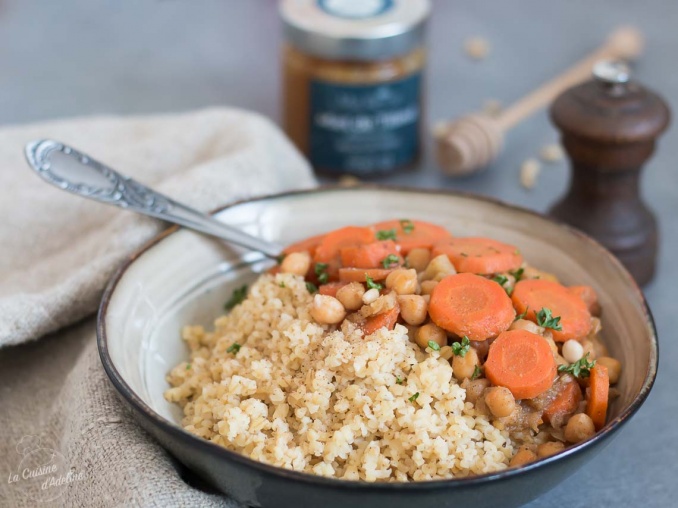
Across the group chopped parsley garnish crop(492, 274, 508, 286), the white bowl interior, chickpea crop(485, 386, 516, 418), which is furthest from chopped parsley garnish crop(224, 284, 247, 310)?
chickpea crop(485, 386, 516, 418)

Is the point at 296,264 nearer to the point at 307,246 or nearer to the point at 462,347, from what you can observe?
the point at 307,246

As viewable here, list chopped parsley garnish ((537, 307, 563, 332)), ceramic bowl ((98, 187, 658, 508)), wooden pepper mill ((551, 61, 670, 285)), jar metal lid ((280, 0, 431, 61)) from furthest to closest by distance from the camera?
jar metal lid ((280, 0, 431, 61)), wooden pepper mill ((551, 61, 670, 285)), chopped parsley garnish ((537, 307, 563, 332)), ceramic bowl ((98, 187, 658, 508))

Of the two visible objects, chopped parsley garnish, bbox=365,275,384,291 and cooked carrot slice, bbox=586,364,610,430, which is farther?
chopped parsley garnish, bbox=365,275,384,291

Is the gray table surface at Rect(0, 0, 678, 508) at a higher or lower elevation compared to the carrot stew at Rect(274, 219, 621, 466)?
lower

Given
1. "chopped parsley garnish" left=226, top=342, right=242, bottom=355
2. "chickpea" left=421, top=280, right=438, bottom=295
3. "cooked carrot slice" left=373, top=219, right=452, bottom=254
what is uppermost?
"chickpea" left=421, top=280, right=438, bottom=295

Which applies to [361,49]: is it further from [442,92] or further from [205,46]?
[205,46]

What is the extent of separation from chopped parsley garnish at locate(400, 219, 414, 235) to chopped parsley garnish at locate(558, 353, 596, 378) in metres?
0.57

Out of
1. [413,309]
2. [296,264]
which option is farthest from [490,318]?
[296,264]

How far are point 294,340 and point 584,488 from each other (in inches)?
31.5

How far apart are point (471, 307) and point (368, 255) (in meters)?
0.31

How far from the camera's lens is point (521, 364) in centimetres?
184

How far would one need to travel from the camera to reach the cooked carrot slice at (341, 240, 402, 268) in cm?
210

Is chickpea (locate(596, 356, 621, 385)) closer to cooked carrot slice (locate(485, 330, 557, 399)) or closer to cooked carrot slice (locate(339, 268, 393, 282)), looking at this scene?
cooked carrot slice (locate(485, 330, 557, 399))

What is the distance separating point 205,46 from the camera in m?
4.38
